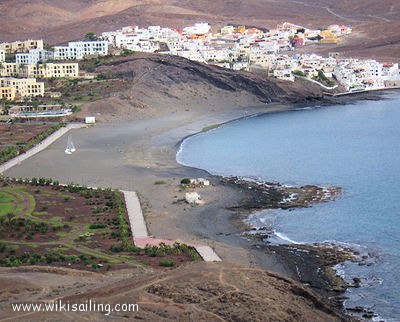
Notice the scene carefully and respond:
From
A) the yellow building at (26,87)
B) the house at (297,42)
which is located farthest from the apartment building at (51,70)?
the house at (297,42)

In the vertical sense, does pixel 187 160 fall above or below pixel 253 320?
below

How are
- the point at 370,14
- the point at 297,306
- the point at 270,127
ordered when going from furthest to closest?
the point at 370,14 < the point at 270,127 < the point at 297,306

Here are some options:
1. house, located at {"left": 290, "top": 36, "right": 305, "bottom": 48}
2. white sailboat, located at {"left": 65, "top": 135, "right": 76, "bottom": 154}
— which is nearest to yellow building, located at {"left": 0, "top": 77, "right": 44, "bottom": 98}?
white sailboat, located at {"left": 65, "top": 135, "right": 76, "bottom": 154}

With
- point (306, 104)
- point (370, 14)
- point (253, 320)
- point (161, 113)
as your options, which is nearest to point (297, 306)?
point (253, 320)

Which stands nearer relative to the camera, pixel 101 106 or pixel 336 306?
pixel 336 306

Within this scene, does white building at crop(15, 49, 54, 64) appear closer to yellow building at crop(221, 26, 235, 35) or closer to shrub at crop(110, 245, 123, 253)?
yellow building at crop(221, 26, 235, 35)

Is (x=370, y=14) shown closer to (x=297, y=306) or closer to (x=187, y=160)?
(x=187, y=160)

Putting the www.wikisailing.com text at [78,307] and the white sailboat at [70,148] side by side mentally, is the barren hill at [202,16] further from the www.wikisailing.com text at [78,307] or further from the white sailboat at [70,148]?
the www.wikisailing.com text at [78,307]
